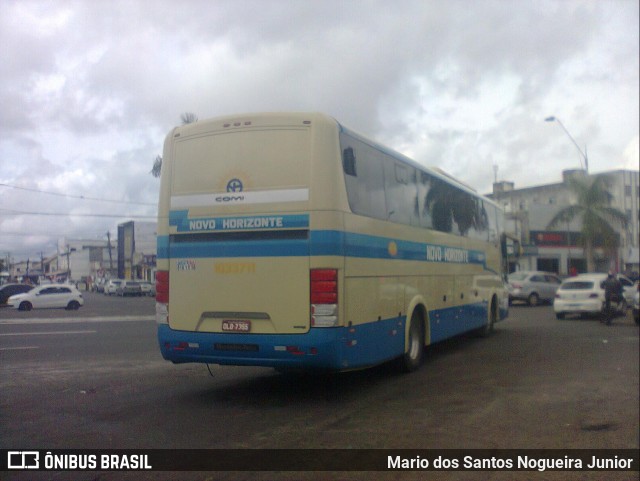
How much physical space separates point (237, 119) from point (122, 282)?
2035 cm

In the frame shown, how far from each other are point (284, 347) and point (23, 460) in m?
3.10

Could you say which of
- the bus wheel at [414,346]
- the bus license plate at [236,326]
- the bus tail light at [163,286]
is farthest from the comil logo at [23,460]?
the bus wheel at [414,346]

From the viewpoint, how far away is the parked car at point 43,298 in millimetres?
6647

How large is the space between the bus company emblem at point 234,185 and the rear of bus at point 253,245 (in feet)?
0.04

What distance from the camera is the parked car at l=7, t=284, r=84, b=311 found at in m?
6.65

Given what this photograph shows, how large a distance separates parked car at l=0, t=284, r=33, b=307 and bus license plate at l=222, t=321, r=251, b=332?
232cm

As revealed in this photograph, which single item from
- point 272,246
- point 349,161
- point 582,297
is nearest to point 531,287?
point 582,297

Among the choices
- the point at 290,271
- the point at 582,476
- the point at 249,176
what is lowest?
the point at 582,476

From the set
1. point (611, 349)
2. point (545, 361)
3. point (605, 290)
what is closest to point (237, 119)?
point (545, 361)

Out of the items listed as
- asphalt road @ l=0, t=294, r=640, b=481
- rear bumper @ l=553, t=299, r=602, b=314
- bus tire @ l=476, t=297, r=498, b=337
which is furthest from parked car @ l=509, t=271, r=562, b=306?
asphalt road @ l=0, t=294, r=640, b=481

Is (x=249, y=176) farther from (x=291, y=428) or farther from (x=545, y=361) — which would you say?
(x=545, y=361)

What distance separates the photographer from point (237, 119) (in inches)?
323

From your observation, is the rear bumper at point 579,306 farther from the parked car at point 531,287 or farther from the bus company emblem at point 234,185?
the bus company emblem at point 234,185

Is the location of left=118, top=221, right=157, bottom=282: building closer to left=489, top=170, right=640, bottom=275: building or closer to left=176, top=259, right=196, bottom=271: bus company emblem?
left=176, top=259, right=196, bottom=271: bus company emblem
